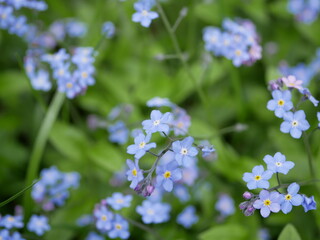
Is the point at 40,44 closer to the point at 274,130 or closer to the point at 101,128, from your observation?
the point at 101,128

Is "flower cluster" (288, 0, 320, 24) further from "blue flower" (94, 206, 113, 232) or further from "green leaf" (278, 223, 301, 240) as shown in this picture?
"blue flower" (94, 206, 113, 232)

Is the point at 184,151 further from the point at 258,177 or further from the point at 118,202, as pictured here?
the point at 118,202

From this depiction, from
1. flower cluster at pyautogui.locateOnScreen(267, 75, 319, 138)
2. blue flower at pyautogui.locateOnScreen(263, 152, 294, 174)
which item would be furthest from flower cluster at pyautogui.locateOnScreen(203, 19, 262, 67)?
blue flower at pyautogui.locateOnScreen(263, 152, 294, 174)

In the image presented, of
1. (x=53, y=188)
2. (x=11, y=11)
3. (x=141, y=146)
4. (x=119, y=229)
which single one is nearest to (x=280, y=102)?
(x=141, y=146)

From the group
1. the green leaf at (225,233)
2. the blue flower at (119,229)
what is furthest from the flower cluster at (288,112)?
the blue flower at (119,229)

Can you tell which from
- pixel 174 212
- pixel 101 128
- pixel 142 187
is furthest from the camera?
pixel 101 128

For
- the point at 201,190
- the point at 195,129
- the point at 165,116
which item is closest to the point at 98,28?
the point at 195,129
